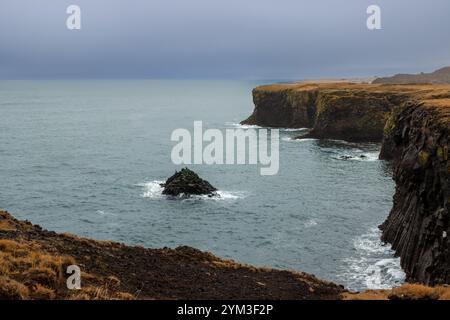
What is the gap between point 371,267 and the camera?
48844mm

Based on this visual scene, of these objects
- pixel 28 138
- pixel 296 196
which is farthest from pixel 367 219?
pixel 28 138

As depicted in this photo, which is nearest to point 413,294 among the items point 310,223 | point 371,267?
point 371,267

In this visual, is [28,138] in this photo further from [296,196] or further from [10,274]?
[10,274]

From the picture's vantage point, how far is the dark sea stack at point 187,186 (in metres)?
77.5

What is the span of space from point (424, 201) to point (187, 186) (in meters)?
39.5

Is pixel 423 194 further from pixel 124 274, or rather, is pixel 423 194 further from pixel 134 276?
pixel 124 274

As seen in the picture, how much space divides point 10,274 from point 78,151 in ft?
366

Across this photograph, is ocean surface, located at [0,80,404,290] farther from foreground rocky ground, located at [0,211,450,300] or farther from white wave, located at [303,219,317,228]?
foreground rocky ground, located at [0,211,450,300]

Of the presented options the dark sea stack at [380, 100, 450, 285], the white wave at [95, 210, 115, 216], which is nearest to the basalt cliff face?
the dark sea stack at [380, 100, 450, 285]

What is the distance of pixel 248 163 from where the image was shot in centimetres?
10919

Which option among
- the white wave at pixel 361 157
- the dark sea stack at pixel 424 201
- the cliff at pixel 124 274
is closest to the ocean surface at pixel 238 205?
the white wave at pixel 361 157

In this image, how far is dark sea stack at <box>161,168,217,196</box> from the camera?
254ft
